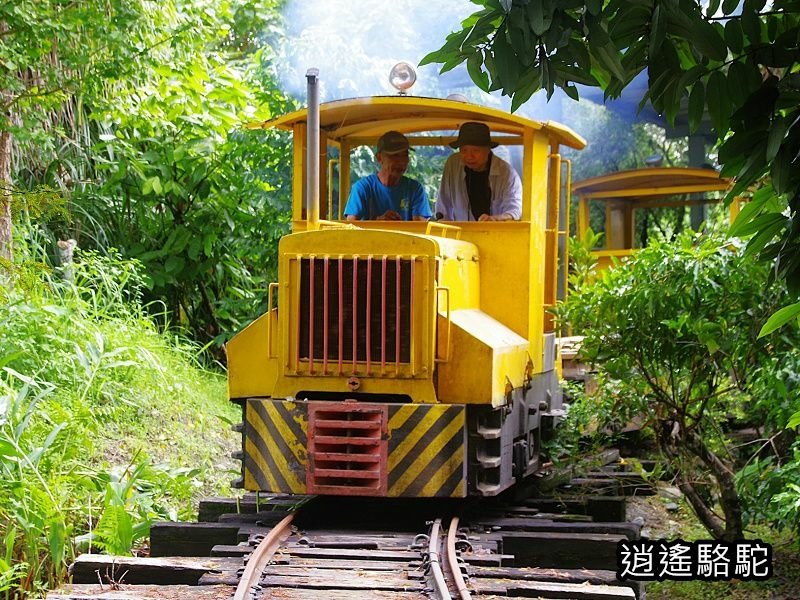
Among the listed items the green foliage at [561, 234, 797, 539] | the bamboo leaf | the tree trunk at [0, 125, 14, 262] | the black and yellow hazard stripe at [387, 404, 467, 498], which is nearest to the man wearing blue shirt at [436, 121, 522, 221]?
the green foliage at [561, 234, 797, 539]

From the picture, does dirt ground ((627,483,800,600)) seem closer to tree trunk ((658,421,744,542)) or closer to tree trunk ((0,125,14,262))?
tree trunk ((658,421,744,542))

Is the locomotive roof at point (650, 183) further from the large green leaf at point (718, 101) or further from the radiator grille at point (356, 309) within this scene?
the large green leaf at point (718, 101)

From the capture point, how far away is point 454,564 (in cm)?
549

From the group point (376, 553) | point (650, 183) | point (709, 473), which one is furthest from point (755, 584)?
point (650, 183)

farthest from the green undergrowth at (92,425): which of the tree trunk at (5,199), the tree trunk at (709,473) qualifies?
the tree trunk at (709,473)

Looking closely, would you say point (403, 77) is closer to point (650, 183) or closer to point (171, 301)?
point (171, 301)

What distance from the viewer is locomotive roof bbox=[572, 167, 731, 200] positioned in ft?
54.6

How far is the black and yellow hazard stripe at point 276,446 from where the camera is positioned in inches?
Result: 253

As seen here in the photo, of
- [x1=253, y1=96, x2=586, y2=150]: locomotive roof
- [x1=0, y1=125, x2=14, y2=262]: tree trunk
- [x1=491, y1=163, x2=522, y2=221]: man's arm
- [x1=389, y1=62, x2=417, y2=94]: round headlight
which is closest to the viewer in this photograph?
[x1=253, y1=96, x2=586, y2=150]: locomotive roof

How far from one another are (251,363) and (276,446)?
0.62 metres

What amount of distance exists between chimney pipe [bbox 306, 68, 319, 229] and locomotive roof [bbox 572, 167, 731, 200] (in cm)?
1082

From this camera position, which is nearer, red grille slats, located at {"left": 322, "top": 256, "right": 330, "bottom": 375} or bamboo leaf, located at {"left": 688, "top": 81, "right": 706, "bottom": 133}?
bamboo leaf, located at {"left": 688, "top": 81, "right": 706, "bottom": 133}

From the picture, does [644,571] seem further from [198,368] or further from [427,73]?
[427,73]

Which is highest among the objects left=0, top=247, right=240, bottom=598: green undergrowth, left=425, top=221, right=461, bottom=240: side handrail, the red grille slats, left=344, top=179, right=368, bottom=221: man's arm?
left=344, top=179, right=368, bottom=221: man's arm
